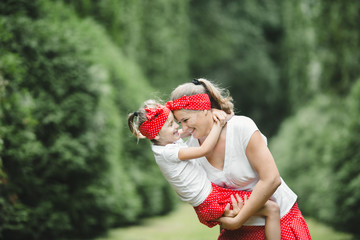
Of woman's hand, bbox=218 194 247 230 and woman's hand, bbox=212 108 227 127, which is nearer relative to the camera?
woman's hand, bbox=218 194 247 230

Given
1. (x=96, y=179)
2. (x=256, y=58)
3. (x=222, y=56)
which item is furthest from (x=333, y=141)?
(x=256, y=58)

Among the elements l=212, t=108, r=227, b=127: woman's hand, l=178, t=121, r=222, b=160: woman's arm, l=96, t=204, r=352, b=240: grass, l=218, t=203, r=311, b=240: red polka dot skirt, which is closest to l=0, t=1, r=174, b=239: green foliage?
l=96, t=204, r=352, b=240: grass

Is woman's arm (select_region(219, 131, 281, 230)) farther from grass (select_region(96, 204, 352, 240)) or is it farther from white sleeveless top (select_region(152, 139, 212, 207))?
grass (select_region(96, 204, 352, 240))

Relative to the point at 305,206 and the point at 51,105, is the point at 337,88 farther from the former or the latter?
the point at 51,105

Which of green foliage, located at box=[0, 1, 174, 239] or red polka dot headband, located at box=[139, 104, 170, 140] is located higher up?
green foliage, located at box=[0, 1, 174, 239]

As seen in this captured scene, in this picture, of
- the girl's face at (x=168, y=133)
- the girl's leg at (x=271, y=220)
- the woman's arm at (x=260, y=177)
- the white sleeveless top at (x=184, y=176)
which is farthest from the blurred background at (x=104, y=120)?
the girl's leg at (x=271, y=220)

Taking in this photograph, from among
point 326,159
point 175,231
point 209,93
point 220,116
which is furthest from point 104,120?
point 220,116

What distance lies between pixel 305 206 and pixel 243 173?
7.84 metres

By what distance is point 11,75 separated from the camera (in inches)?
203

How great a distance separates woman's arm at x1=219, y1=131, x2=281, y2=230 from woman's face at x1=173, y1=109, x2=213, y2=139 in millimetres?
346

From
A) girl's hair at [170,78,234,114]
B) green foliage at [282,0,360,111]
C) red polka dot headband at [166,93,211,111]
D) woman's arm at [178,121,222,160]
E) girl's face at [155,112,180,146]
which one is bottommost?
woman's arm at [178,121,222,160]

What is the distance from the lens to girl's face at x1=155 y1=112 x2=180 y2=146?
2.94 meters

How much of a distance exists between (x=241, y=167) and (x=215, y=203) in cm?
29

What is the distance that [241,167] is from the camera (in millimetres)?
2711
